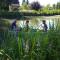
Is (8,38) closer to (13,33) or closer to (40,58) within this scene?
(13,33)

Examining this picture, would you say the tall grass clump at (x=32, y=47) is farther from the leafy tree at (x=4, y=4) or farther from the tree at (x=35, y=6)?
the tree at (x=35, y=6)

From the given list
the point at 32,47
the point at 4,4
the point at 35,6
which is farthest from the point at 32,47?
the point at 35,6

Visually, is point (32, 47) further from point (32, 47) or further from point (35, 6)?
point (35, 6)

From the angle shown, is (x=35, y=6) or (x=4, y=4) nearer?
(x=4, y=4)

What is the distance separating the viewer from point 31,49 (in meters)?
2.23

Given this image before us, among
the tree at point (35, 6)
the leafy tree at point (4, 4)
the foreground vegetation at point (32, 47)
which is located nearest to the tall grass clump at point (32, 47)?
the foreground vegetation at point (32, 47)

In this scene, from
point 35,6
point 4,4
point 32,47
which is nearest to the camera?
point 32,47

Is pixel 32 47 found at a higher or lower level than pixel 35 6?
higher

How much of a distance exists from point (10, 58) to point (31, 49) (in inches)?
7.7

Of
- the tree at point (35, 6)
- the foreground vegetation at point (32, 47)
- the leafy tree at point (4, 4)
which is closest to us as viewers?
the foreground vegetation at point (32, 47)

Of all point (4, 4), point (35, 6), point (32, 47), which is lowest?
point (35, 6)

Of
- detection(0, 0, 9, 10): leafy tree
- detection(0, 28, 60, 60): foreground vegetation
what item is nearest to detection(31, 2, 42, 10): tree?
detection(0, 0, 9, 10): leafy tree

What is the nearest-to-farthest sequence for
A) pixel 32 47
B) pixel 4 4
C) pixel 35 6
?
pixel 32 47
pixel 4 4
pixel 35 6

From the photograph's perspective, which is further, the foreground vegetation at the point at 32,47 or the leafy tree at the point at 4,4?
the leafy tree at the point at 4,4
